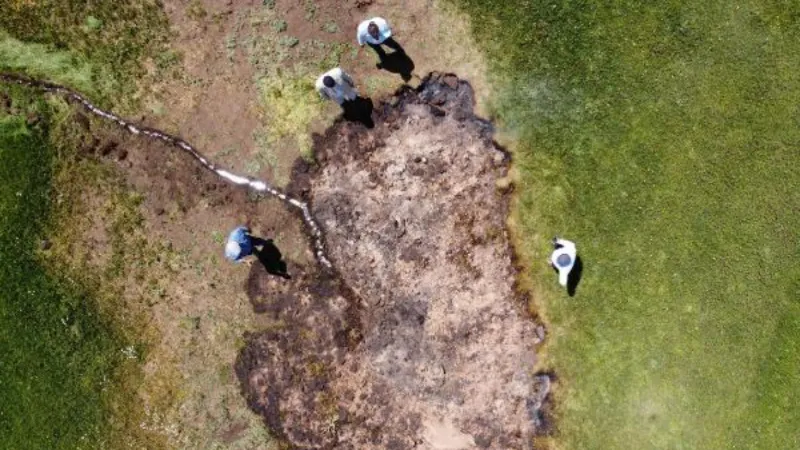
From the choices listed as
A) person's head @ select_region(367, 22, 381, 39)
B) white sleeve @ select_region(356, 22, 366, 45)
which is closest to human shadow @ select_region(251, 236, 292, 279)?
white sleeve @ select_region(356, 22, 366, 45)

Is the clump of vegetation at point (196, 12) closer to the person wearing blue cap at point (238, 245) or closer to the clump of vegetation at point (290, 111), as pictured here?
the clump of vegetation at point (290, 111)

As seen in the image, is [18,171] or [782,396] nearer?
→ [782,396]

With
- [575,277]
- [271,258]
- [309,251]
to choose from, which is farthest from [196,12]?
[575,277]

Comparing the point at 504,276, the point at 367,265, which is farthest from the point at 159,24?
the point at 504,276

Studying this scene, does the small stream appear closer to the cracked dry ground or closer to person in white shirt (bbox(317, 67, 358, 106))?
the cracked dry ground

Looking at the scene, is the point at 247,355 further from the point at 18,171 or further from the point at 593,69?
the point at 593,69

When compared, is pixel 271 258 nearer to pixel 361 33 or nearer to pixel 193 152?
pixel 193 152

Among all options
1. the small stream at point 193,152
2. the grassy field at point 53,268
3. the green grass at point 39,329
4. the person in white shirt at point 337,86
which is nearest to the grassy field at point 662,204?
the person in white shirt at point 337,86
